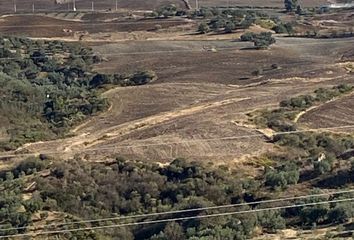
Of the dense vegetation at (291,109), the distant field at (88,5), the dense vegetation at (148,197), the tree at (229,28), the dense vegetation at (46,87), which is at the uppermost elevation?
the dense vegetation at (148,197)

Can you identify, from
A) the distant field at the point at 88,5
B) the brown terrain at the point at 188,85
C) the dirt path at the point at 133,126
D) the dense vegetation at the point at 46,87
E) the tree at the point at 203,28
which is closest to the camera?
the brown terrain at the point at 188,85

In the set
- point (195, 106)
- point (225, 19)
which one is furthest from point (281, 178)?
point (225, 19)

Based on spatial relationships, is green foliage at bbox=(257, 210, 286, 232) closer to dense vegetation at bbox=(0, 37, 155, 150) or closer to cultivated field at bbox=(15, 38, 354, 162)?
cultivated field at bbox=(15, 38, 354, 162)

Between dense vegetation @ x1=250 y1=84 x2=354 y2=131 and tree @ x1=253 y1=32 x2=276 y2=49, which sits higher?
dense vegetation @ x1=250 y1=84 x2=354 y2=131

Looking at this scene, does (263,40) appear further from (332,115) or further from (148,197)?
(148,197)

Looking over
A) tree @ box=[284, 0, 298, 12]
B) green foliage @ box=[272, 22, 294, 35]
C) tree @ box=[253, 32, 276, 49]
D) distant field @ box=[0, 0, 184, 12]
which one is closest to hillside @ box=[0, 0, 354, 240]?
green foliage @ box=[272, 22, 294, 35]

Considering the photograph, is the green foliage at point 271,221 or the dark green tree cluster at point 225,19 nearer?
the green foliage at point 271,221

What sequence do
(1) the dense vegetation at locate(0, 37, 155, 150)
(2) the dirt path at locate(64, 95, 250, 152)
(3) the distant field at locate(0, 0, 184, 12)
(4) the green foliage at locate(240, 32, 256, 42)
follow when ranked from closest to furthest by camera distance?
(2) the dirt path at locate(64, 95, 250, 152), (1) the dense vegetation at locate(0, 37, 155, 150), (4) the green foliage at locate(240, 32, 256, 42), (3) the distant field at locate(0, 0, 184, 12)

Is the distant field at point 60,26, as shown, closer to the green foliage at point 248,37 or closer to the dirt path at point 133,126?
the green foliage at point 248,37

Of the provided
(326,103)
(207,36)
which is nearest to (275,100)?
(326,103)

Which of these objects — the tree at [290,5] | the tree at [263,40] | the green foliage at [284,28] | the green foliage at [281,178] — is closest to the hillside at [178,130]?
the green foliage at [281,178]
